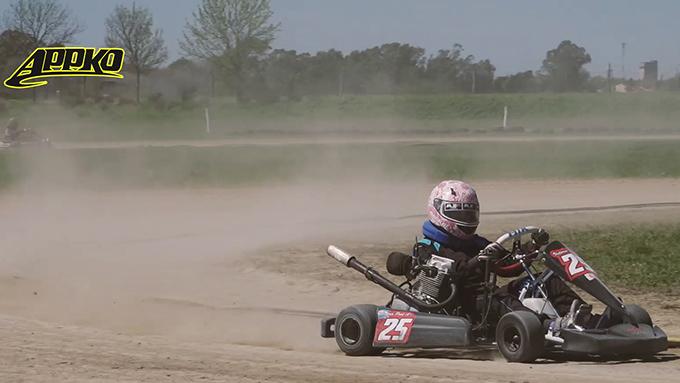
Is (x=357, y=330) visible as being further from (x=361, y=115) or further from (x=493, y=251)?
(x=361, y=115)

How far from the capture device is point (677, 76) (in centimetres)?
2969

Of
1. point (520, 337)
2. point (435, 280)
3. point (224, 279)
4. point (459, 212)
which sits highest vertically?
point (459, 212)

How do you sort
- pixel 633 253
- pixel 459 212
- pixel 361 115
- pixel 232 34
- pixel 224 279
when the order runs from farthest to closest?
pixel 361 115 < pixel 232 34 < pixel 633 253 < pixel 224 279 < pixel 459 212

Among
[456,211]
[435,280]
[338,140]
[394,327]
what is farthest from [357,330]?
[338,140]

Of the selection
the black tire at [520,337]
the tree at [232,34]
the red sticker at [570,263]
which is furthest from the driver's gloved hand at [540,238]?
the tree at [232,34]

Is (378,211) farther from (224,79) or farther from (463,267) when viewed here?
(463,267)

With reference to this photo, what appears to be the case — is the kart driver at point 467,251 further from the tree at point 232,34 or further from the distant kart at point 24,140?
the distant kart at point 24,140

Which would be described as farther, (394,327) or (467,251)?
(467,251)

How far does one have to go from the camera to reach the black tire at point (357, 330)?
8469 millimetres

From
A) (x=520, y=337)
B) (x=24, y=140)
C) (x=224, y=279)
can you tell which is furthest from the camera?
(x=24, y=140)

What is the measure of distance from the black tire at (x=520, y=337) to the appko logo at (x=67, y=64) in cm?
1996

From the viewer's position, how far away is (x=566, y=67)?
26844 mm

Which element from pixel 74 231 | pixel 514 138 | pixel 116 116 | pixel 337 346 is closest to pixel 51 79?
pixel 116 116

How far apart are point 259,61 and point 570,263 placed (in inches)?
640
